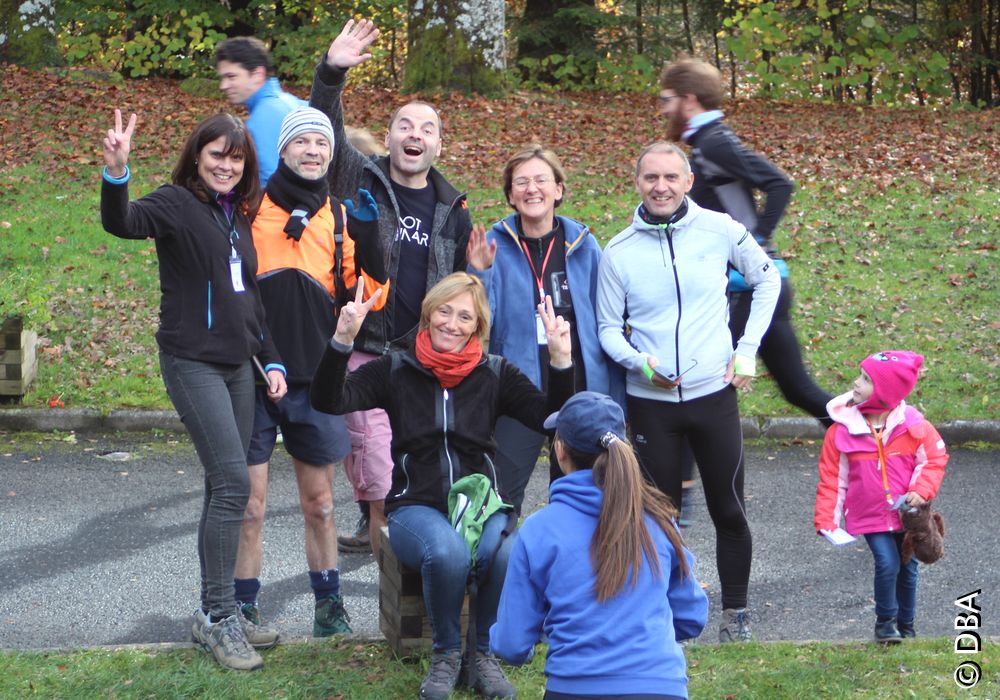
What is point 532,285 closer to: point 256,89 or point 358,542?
point 256,89

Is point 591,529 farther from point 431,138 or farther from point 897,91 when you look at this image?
point 897,91

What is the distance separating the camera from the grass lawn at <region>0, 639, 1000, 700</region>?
14.8 ft

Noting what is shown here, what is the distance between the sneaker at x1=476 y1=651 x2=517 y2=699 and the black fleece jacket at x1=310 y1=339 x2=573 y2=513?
565mm

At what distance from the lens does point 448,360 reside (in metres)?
4.65

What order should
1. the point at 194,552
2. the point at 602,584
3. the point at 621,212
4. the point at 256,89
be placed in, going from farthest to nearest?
1. the point at 621,212
2. the point at 194,552
3. the point at 256,89
4. the point at 602,584

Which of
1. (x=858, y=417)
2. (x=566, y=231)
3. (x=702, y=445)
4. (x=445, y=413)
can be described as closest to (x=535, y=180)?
(x=566, y=231)

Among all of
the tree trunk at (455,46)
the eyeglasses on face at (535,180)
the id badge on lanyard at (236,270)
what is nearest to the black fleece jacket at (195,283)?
the id badge on lanyard at (236,270)

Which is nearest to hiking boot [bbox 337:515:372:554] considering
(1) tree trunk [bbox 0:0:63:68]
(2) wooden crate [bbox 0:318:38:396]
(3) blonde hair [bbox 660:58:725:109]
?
(3) blonde hair [bbox 660:58:725:109]

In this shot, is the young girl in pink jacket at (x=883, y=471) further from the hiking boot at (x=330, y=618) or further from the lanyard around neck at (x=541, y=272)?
the hiking boot at (x=330, y=618)

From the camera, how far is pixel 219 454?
4.64 metres

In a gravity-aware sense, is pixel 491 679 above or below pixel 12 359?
below

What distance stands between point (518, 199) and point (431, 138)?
1.64 ft

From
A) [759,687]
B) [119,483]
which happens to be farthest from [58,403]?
[759,687]

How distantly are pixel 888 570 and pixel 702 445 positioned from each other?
2.91ft
